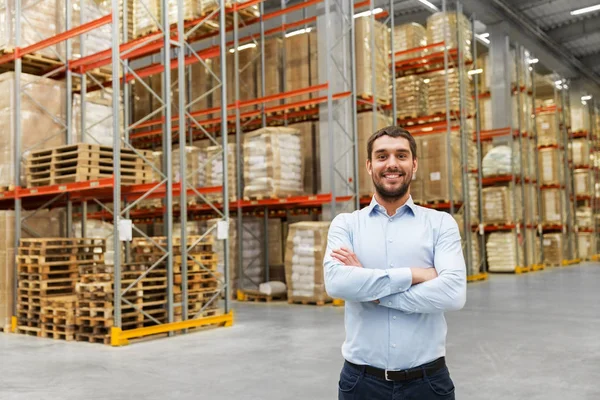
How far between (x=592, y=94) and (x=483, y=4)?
495 inches

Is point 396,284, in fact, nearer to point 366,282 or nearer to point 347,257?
point 366,282

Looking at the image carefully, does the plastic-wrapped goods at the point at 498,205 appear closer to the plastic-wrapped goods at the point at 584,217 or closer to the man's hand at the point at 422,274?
the plastic-wrapped goods at the point at 584,217

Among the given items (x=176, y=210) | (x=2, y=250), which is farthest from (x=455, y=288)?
(x=176, y=210)

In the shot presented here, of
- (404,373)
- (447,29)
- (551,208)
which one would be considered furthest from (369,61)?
(551,208)

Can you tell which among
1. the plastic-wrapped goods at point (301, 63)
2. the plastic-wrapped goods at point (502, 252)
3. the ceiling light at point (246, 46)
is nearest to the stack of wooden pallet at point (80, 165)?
the plastic-wrapped goods at point (301, 63)

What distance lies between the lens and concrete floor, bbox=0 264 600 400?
5578 millimetres

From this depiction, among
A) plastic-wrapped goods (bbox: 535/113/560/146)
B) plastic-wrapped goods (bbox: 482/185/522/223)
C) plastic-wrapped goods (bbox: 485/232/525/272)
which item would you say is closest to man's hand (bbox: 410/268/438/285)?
plastic-wrapped goods (bbox: 482/185/522/223)

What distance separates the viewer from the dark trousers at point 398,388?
91.0 inches

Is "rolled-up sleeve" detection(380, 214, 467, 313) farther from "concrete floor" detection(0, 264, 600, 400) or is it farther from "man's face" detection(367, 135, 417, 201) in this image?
"concrete floor" detection(0, 264, 600, 400)

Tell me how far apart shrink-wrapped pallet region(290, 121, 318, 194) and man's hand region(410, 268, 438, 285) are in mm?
11242

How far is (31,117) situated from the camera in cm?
1001

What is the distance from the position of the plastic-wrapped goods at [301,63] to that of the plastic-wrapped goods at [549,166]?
1329 centimetres

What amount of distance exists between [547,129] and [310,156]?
13611 millimetres

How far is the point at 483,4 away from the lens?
781 inches
